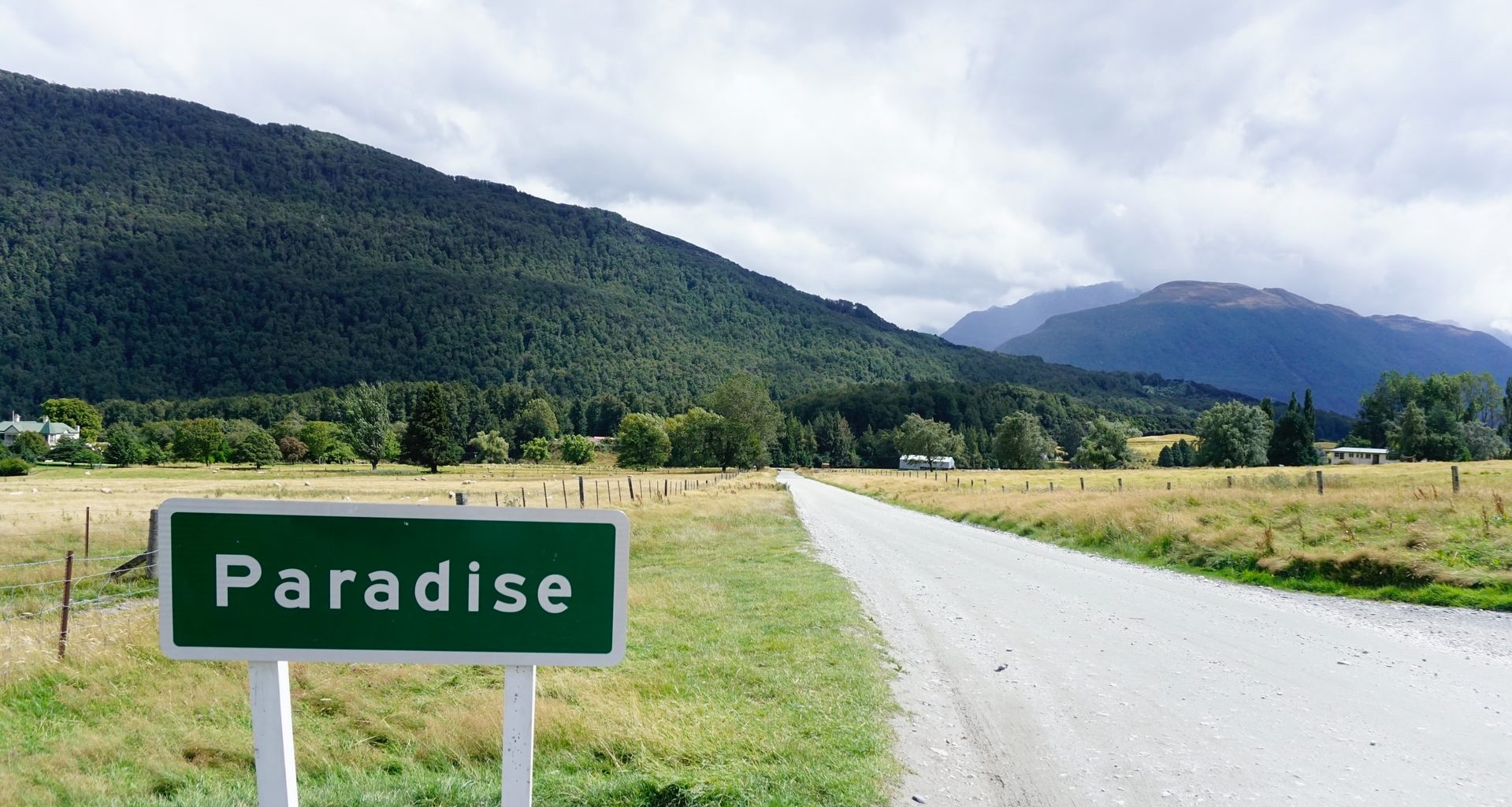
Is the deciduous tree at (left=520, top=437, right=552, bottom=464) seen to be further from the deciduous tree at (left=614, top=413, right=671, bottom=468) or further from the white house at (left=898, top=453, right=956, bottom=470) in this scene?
the white house at (left=898, top=453, right=956, bottom=470)

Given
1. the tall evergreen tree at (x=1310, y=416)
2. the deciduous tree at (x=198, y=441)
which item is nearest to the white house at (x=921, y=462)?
the tall evergreen tree at (x=1310, y=416)

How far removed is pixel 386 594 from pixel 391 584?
0.13 feet

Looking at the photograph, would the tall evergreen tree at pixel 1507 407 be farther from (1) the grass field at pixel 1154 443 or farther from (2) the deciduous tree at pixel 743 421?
(2) the deciduous tree at pixel 743 421

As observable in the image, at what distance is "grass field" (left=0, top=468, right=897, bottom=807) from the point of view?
14.9 feet

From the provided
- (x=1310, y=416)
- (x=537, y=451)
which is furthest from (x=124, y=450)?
(x=1310, y=416)

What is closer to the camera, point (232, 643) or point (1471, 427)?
point (232, 643)

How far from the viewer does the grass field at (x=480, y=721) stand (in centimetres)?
455

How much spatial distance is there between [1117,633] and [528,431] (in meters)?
139

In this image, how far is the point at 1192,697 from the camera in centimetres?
675

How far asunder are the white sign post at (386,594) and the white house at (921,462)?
132 metres

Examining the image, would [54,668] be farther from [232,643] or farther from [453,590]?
[453,590]

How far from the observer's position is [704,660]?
7641mm

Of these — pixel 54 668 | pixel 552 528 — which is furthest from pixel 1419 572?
pixel 54 668

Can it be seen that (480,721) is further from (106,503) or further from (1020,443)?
(1020,443)
